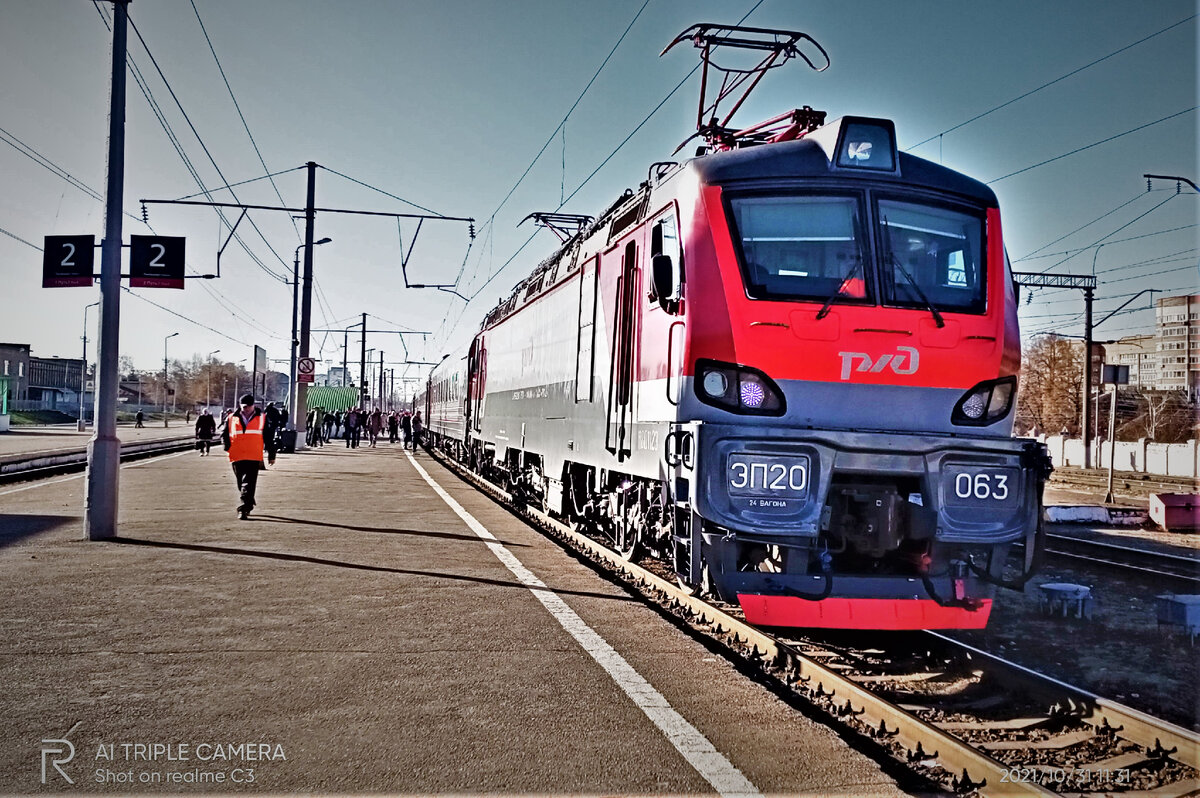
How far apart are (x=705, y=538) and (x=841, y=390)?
1293 millimetres

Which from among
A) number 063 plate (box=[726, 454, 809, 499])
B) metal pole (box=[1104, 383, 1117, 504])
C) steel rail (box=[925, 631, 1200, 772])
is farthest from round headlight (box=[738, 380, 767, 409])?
metal pole (box=[1104, 383, 1117, 504])

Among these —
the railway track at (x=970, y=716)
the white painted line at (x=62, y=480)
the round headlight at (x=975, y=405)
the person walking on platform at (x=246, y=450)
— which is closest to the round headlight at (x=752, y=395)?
the round headlight at (x=975, y=405)

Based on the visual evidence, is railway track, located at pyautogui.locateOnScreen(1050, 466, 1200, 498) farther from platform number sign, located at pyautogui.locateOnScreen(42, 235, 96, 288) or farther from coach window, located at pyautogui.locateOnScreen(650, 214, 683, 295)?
platform number sign, located at pyautogui.locateOnScreen(42, 235, 96, 288)

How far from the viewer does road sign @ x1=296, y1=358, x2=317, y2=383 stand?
86.9ft

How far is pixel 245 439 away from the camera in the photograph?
41.4 feet

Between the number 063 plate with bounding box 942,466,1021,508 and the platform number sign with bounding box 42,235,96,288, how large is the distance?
966cm

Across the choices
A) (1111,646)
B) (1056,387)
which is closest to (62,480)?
(1111,646)

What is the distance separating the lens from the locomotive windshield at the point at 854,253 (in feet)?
20.8

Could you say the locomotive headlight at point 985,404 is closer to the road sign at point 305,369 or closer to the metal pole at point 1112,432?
the metal pole at point 1112,432

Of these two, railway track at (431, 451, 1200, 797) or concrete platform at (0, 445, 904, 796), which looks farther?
railway track at (431, 451, 1200, 797)

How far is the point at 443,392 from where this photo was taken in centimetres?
3344

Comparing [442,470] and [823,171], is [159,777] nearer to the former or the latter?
[823,171]

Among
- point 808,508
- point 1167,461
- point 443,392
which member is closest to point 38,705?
point 808,508

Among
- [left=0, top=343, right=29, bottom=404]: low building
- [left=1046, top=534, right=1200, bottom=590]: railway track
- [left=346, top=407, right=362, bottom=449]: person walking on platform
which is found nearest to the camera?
[left=1046, top=534, right=1200, bottom=590]: railway track
